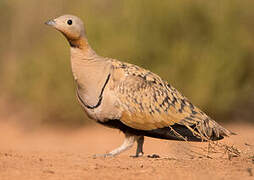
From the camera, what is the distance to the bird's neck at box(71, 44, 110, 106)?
6.55 metres

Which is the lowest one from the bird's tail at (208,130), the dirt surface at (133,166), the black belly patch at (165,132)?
the dirt surface at (133,166)

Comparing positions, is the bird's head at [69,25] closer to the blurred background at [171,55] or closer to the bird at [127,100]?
the bird at [127,100]

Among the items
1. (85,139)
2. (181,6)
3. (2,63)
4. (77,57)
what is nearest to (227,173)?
(77,57)

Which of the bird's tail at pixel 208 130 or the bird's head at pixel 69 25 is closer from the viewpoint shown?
the bird's head at pixel 69 25

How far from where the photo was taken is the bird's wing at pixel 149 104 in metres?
6.58

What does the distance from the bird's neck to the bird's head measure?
21 cm

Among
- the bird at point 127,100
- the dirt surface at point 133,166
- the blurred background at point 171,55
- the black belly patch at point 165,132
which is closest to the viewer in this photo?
the dirt surface at point 133,166

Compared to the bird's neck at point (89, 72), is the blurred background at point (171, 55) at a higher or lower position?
higher

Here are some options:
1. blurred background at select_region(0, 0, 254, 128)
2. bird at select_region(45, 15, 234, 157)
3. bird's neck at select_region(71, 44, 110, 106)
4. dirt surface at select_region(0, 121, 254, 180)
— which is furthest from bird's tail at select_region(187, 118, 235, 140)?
blurred background at select_region(0, 0, 254, 128)

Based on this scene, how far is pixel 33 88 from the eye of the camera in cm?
1703

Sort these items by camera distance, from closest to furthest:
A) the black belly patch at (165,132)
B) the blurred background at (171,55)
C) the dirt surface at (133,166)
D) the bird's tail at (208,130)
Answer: the dirt surface at (133,166), the black belly patch at (165,132), the bird's tail at (208,130), the blurred background at (171,55)

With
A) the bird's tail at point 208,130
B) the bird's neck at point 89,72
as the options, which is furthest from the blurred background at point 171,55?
the bird's neck at point 89,72

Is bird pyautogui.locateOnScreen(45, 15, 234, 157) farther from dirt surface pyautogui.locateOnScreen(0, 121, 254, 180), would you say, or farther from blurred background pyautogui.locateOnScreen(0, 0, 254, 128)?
blurred background pyautogui.locateOnScreen(0, 0, 254, 128)

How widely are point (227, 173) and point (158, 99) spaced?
1.48m
